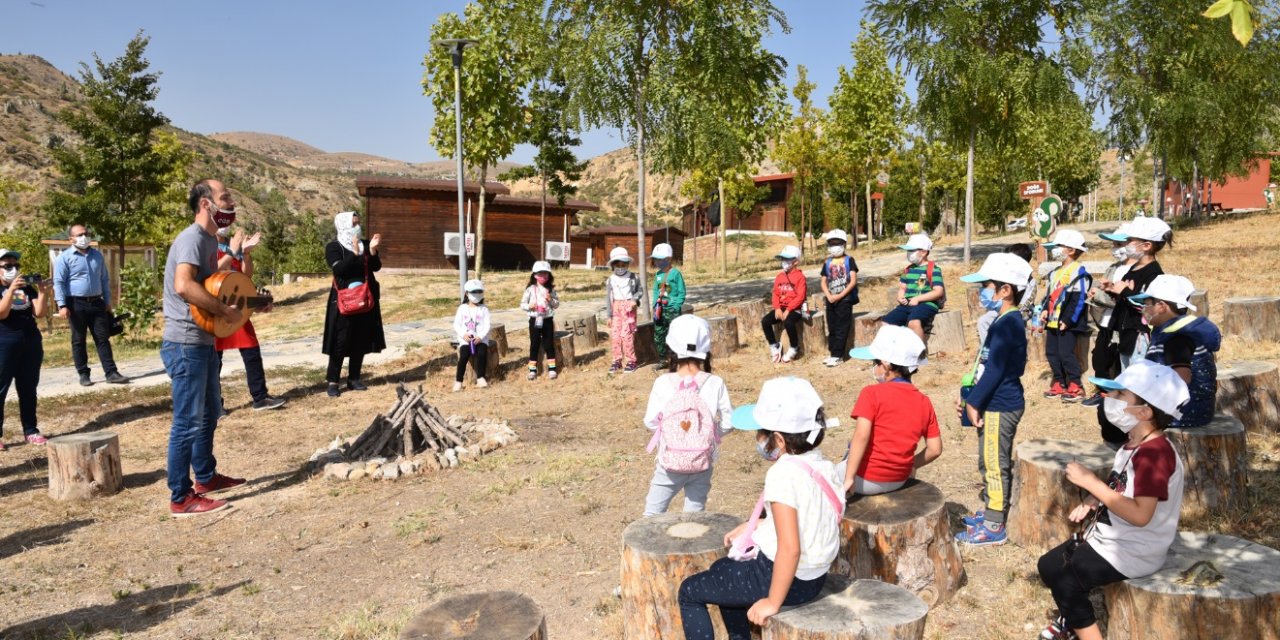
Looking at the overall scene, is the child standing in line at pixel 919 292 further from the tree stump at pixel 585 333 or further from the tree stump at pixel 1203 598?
the tree stump at pixel 1203 598

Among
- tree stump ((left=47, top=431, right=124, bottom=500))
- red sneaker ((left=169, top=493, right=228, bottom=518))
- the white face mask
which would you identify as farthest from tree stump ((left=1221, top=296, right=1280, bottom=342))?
tree stump ((left=47, top=431, right=124, bottom=500))

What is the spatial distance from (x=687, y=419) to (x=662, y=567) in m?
1.00

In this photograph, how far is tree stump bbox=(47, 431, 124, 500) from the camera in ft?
23.7

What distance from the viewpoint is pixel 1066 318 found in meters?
8.17

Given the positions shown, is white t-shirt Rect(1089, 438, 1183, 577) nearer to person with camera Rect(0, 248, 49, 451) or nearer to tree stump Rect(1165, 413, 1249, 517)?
tree stump Rect(1165, 413, 1249, 517)

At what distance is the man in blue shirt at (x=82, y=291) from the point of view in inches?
427

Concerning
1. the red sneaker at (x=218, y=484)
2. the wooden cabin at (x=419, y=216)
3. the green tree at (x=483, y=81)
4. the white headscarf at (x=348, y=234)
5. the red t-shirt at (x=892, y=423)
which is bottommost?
the red sneaker at (x=218, y=484)

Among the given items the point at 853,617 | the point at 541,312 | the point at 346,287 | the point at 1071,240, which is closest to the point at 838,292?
the point at 1071,240

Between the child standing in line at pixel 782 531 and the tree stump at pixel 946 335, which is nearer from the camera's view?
the child standing in line at pixel 782 531

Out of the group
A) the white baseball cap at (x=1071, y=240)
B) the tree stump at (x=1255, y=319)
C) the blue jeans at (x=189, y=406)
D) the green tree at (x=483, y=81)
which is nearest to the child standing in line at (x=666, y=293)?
the white baseball cap at (x=1071, y=240)

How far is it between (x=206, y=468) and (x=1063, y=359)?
26.5 feet

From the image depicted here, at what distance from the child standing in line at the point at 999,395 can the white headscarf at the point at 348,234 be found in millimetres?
7906

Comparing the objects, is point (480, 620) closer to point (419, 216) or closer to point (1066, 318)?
point (1066, 318)

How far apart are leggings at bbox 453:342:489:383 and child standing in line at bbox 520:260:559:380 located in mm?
656
